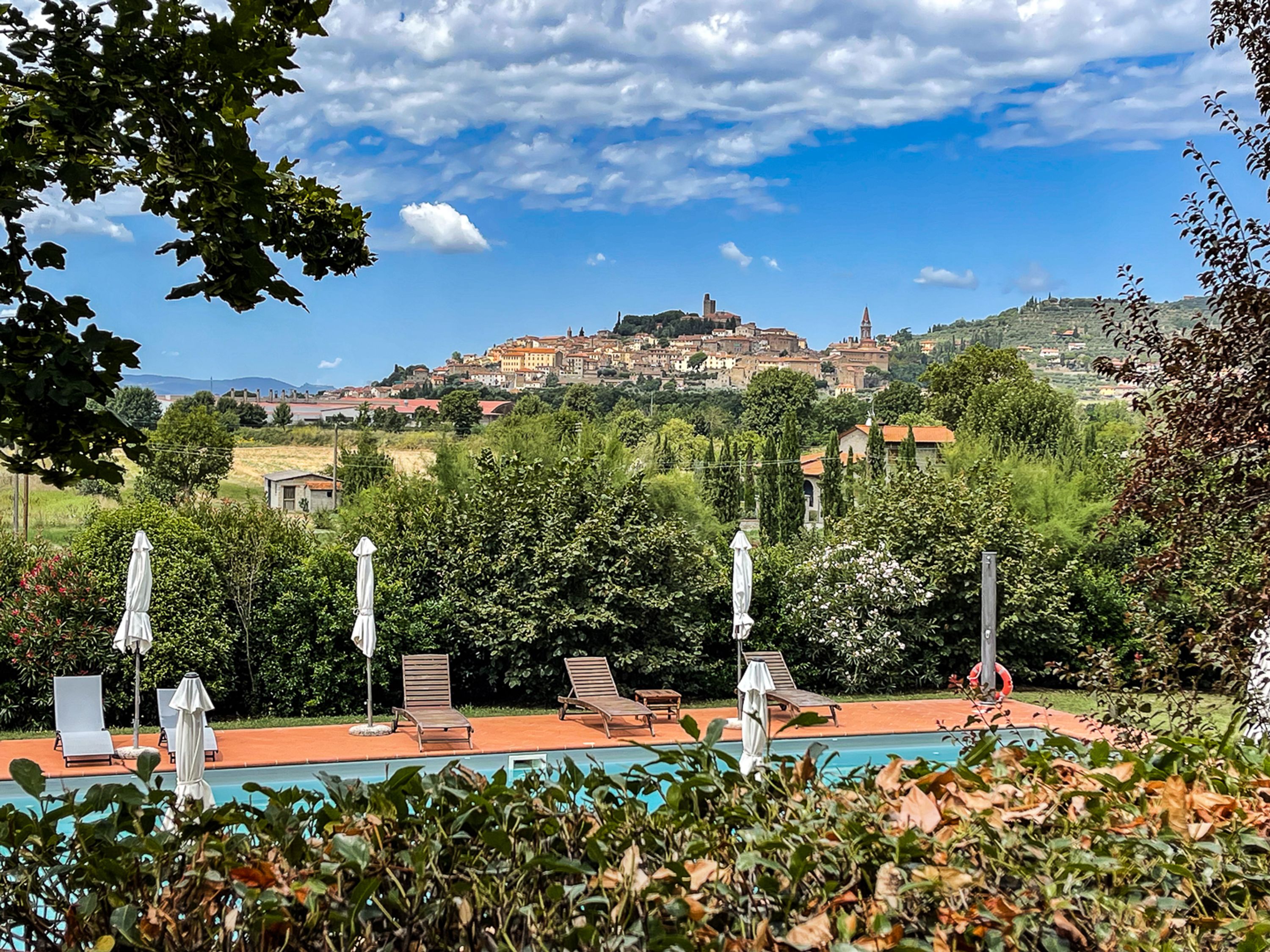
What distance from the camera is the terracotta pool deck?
9.95 meters

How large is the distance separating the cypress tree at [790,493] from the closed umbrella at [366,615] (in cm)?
3178

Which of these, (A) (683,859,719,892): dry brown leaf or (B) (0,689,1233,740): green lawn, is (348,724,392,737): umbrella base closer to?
(B) (0,689,1233,740): green lawn

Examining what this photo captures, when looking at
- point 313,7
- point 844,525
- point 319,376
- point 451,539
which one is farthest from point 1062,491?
point 319,376

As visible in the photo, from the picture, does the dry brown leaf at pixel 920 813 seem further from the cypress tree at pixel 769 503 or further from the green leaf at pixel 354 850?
the cypress tree at pixel 769 503

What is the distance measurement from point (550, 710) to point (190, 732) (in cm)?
Answer: 600

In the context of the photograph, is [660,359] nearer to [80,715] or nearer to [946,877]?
[80,715]

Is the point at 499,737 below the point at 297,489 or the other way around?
below

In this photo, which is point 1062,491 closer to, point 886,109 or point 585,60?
point 585,60

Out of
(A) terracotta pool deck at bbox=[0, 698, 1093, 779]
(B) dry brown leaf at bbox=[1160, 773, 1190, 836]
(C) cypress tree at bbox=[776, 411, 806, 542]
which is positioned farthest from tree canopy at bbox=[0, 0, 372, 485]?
(C) cypress tree at bbox=[776, 411, 806, 542]

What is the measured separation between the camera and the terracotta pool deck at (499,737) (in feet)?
32.6

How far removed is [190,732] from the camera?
7633 mm

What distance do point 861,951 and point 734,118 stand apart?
161071 mm

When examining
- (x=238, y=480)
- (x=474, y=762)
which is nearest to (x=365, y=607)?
(x=474, y=762)

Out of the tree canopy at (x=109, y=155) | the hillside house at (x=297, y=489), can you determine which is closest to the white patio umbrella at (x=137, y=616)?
the tree canopy at (x=109, y=155)
